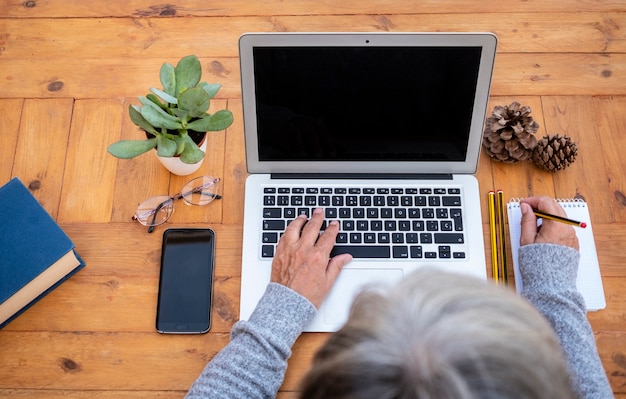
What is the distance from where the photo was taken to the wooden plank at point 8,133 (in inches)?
39.2

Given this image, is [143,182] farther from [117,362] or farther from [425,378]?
[425,378]

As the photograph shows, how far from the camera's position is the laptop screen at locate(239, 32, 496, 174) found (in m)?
0.81

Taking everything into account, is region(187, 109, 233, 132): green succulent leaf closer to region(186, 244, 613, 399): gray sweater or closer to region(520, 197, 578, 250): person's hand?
region(186, 244, 613, 399): gray sweater

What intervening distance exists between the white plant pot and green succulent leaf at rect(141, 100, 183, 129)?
87 mm

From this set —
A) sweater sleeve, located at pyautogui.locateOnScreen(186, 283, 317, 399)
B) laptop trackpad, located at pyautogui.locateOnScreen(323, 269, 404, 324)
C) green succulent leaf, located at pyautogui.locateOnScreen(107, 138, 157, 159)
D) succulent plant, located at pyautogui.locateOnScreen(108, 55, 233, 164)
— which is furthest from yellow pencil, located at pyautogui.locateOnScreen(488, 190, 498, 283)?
green succulent leaf, located at pyautogui.locateOnScreen(107, 138, 157, 159)

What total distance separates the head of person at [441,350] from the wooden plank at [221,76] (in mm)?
629

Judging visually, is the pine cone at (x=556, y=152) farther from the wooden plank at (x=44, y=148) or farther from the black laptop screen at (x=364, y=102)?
the wooden plank at (x=44, y=148)

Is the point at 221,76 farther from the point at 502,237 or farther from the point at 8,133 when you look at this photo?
the point at 502,237

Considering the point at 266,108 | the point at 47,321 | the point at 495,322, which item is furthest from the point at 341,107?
the point at 47,321

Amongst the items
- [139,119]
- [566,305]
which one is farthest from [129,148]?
[566,305]

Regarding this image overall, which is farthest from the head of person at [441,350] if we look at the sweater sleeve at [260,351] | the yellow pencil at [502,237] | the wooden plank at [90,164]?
the wooden plank at [90,164]

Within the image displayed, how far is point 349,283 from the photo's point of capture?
35.1 inches

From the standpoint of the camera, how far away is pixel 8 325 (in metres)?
0.89

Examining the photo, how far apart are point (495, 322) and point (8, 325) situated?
0.76 m
